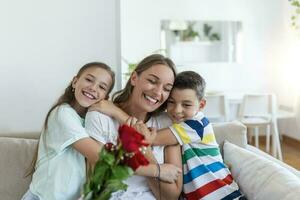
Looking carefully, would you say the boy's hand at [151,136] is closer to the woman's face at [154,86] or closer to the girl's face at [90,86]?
the woman's face at [154,86]

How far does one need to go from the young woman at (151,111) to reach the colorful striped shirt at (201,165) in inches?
1.9

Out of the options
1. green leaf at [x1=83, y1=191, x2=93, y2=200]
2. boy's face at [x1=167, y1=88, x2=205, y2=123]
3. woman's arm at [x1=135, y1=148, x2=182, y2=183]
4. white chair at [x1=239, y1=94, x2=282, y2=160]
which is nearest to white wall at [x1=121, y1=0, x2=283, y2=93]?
white chair at [x1=239, y1=94, x2=282, y2=160]

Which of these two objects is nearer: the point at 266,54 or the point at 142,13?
the point at 142,13

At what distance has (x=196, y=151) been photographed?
1.53 metres

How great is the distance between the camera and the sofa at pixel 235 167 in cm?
137

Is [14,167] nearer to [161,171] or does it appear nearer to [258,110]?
[161,171]

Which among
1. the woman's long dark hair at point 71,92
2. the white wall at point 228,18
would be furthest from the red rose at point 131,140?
the white wall at point 228,18

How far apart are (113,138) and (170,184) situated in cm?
28

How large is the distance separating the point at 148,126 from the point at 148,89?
19cm

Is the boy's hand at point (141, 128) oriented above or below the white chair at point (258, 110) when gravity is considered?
above

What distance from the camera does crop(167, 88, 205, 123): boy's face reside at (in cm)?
151

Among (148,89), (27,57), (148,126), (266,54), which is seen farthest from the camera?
(266,54)

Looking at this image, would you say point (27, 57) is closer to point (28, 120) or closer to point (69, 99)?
point (28, 120)

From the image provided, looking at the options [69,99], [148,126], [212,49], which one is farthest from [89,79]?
[212,49]
